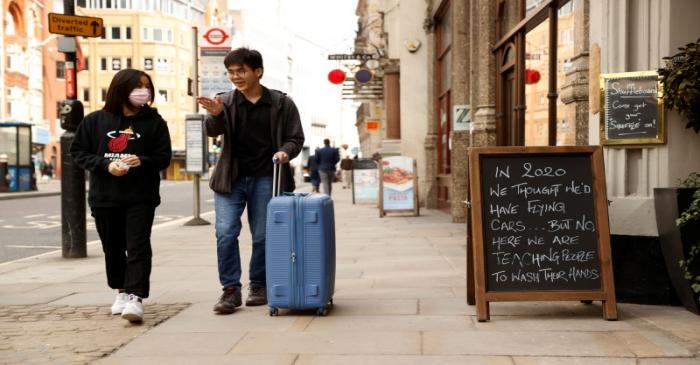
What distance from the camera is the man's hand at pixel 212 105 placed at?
19.2 feet

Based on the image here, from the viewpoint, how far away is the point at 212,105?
591 centimetres

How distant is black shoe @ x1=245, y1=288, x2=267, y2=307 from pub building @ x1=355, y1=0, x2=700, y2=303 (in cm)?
245

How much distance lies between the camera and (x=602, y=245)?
565 cm

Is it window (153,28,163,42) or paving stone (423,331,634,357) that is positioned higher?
window (153,28,163,42)

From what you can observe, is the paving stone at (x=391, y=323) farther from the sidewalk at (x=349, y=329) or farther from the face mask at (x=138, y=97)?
the face mask at (x=138, y=97)

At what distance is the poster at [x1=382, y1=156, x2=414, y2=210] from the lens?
17344mm

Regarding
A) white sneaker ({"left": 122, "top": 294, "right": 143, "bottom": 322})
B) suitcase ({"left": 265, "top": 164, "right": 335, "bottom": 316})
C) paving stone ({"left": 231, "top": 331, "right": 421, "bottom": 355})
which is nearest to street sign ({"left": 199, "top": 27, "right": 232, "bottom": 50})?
suitcase ({"left": 265, "top": 164, "right": 335, "bottom": 316})

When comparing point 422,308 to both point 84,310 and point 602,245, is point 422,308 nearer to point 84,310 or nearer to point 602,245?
point 602,245

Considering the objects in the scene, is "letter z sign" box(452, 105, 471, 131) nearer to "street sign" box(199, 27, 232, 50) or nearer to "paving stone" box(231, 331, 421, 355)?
"street sign" box(199, 27, 232, 50)

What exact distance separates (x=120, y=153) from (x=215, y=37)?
1085cm

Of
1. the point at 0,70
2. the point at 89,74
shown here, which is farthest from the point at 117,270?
the point at 89,74

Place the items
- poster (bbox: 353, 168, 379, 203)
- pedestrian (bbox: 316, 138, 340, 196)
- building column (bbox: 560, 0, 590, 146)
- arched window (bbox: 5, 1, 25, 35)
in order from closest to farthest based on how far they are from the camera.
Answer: building column (bbox: 560, 0, 590, 146) < poster (bbox: 353, 168, 379, 203) < pedestrian (bbox: 316, 138, 340, 196) < arched window (bbox: 5, 1, 25, 35)

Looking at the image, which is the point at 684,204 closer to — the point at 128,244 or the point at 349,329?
the point at 349,329

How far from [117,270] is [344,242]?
6.27m
